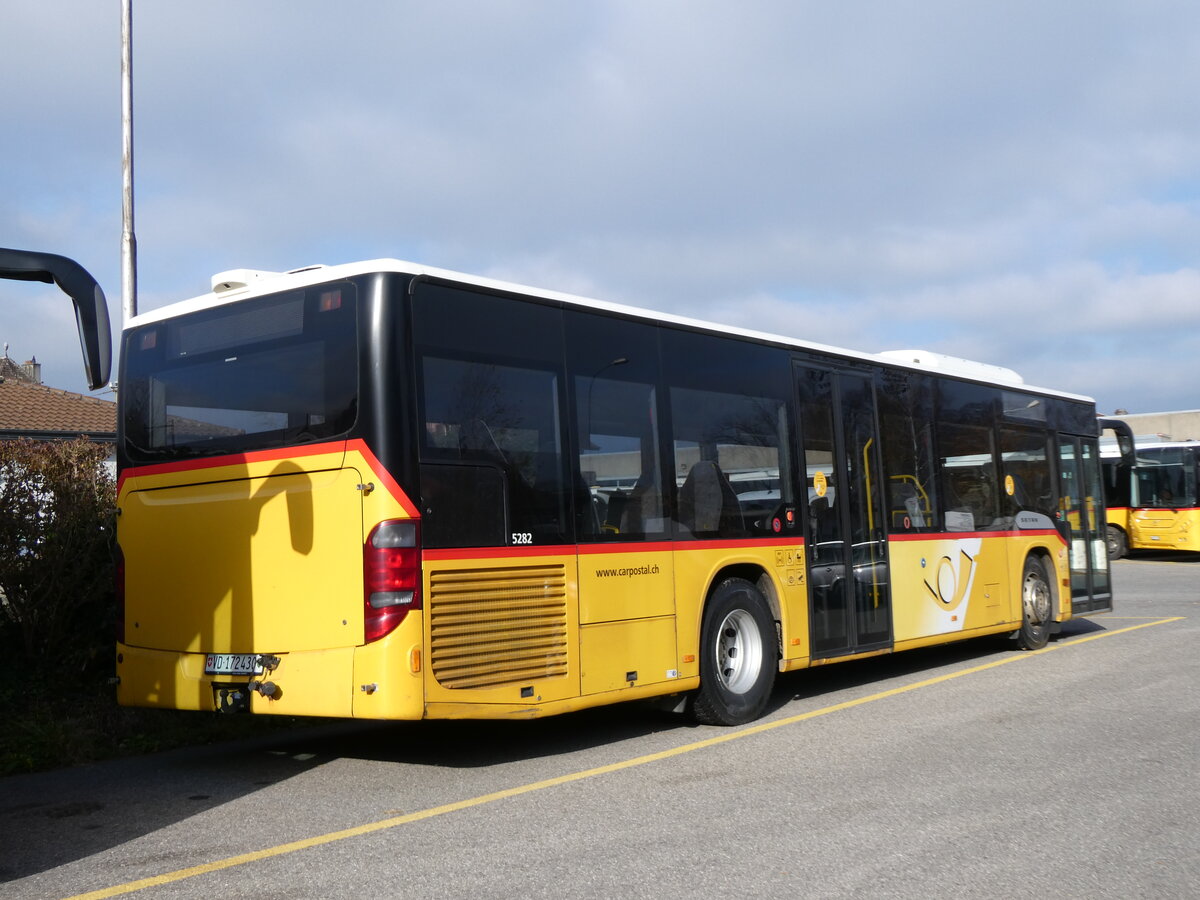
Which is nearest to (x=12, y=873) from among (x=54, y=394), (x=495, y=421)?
(x=495, y=421)

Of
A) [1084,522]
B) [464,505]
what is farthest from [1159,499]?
[464,505]

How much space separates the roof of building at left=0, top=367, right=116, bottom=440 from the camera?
81.9 feet

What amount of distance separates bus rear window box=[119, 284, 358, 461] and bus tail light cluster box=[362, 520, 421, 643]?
706mm

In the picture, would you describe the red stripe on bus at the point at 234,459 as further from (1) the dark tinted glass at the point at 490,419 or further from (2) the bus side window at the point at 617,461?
(2) the bus side window at the point at 617,461

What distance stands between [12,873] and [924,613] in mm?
8393

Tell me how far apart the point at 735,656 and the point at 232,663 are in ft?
12.6

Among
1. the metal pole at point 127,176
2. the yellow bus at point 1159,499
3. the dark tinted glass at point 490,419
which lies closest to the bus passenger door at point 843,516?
the dark tinted glass at point 490,419

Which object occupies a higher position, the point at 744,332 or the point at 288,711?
the point at 744,332

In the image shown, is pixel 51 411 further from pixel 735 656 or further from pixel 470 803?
pixel 470 803

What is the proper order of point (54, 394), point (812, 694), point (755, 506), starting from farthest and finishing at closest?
point (54, 394) < point (812, 694) < point (755, 506)

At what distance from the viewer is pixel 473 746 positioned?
8445 millimetres

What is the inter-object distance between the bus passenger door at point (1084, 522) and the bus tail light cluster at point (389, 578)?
10116mm

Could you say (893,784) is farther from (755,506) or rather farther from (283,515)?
(283,515)

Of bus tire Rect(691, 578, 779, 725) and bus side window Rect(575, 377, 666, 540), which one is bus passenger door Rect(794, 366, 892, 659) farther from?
bus side window Rect(575, 377, 666, 540)
